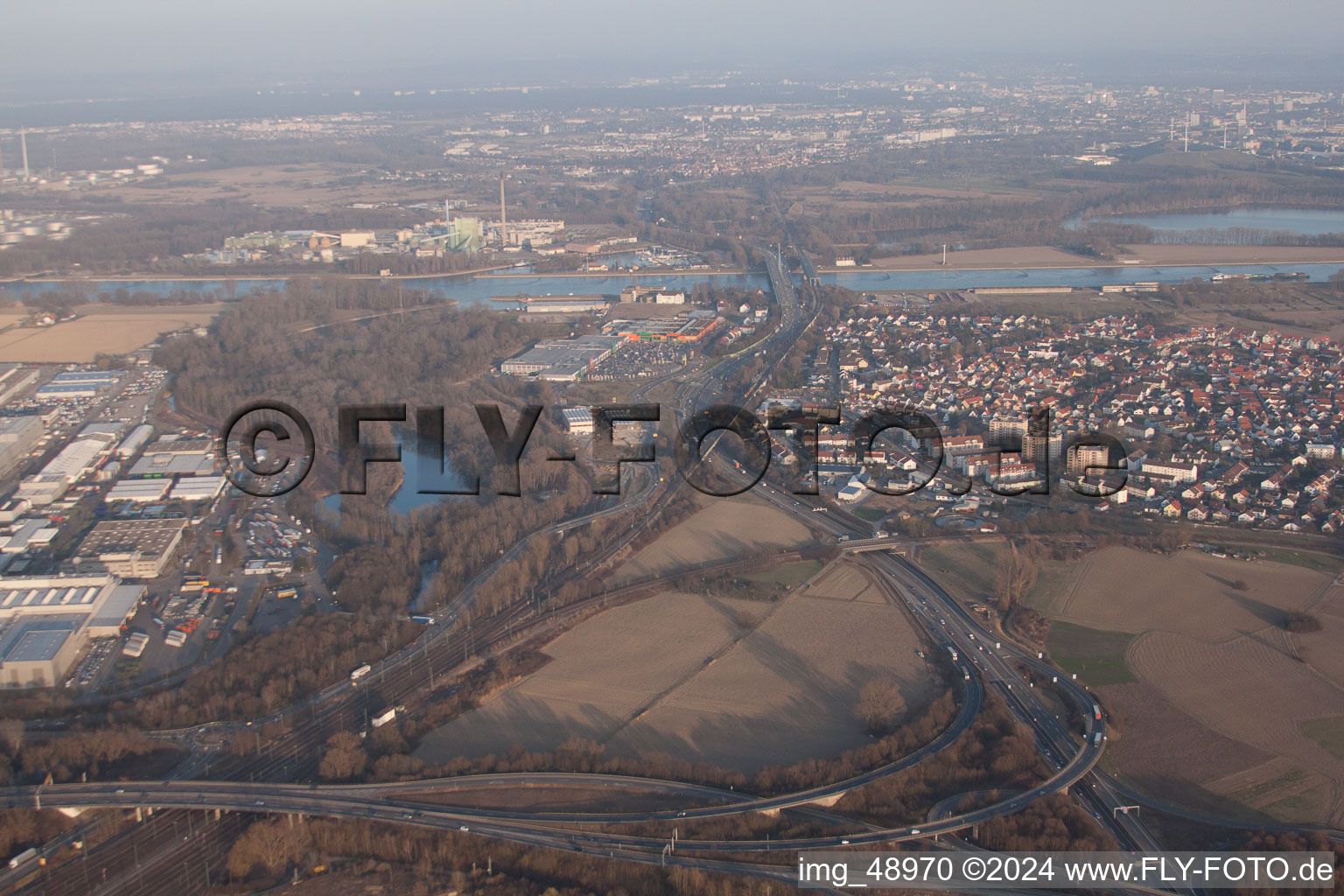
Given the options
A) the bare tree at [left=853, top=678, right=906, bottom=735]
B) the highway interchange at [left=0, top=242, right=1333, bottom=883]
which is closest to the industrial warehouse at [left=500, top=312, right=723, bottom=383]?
the highway interchange at [left=0, top=242, right=1333, bottom=883]

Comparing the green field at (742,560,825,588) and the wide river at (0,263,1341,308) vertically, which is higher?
the wide river at (0,263,1341,308)

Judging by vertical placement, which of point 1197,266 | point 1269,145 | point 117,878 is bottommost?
point 117,878

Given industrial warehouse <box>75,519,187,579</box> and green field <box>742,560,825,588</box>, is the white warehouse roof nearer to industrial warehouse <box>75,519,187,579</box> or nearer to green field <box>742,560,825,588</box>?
industrial warehouse <box>75,519,187,579</box>

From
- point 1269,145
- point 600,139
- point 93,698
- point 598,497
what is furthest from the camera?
point 600,139

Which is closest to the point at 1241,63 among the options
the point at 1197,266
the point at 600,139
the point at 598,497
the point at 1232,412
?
the point at 600,139

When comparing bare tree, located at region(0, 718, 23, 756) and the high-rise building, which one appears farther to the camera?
the high-rise building

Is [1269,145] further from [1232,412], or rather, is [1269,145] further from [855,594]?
[855,594]

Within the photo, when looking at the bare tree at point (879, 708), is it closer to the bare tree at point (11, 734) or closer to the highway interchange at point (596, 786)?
the highway interchange at point (596, 786)

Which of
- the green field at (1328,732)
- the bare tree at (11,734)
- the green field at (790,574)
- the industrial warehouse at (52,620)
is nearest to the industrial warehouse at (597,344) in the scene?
the green field at (790,574)
